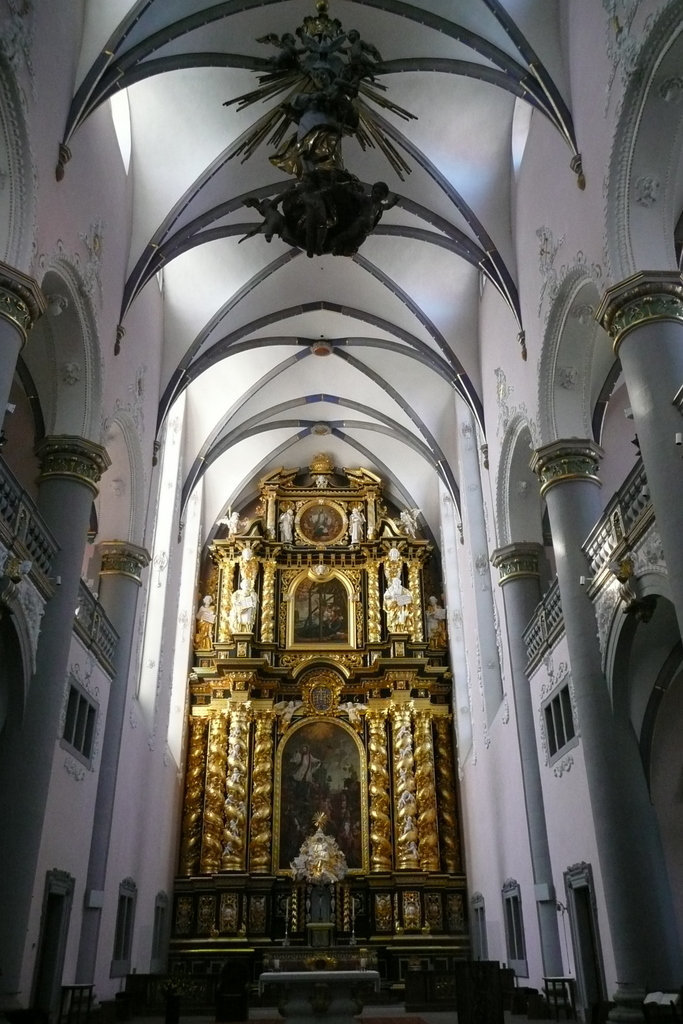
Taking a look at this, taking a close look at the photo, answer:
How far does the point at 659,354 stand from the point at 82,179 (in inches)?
354

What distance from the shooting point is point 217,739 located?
23891 millimetres

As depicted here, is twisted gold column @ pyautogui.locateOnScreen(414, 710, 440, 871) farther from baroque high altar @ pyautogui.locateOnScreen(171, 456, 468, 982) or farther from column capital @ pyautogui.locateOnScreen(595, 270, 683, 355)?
column capital @ pyautogui.locateOnScreen(595, 270, 683, 355)

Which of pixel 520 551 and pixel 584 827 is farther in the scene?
pixel 520 551

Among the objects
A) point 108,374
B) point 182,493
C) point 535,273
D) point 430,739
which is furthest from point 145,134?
point 430,739

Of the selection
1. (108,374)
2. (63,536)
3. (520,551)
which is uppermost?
(108,374)

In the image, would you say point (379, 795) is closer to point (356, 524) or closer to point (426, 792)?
point (426, 792)

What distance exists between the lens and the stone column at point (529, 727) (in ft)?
47.3

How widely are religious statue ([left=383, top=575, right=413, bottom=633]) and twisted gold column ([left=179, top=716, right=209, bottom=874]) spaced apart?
19.1ft

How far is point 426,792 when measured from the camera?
2328 cm

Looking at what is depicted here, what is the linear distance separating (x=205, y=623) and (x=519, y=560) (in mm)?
11684

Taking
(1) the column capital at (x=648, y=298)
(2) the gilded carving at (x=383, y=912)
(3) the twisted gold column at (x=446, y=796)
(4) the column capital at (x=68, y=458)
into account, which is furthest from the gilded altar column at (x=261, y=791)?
(1) the column capital at (x=648, y=298)

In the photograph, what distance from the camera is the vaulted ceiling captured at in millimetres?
13492

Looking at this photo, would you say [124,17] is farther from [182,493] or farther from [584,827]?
[584,827]

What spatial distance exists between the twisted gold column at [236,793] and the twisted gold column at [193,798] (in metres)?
0.73
